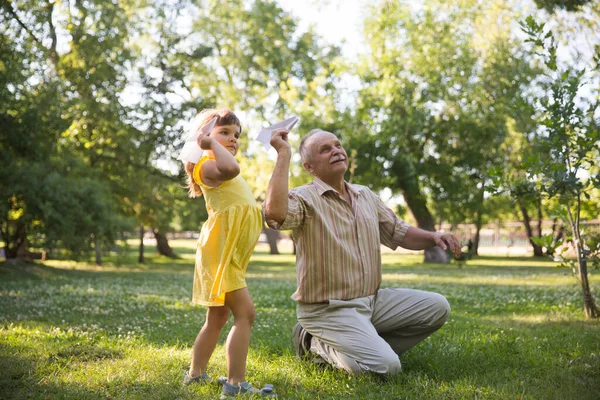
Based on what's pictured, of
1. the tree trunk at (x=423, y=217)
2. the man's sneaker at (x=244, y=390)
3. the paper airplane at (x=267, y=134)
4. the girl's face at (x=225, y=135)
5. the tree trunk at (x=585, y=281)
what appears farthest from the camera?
the tree trunk at (x=423, y=217)

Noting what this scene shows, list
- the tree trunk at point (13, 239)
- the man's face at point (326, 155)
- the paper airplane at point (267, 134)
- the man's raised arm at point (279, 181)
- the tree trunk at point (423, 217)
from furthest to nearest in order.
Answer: the tree trunk at point (423, 217), the tree trunk at point (13, 239), the man's face at point (326, 155), the paper airplane at point (267, 134), the man's raised arm at point (279, 181)

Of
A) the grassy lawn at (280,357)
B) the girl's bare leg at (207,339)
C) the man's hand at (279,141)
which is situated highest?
the man's hand at (279,141)

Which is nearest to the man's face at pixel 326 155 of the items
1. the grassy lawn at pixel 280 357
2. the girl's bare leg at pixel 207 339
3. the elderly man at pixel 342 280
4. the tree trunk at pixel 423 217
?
the elderly man at pixel 342 280

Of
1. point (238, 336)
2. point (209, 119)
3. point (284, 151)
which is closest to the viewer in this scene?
point (238, 336)

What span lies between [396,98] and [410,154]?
10.3ft

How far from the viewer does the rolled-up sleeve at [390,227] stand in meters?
5.46

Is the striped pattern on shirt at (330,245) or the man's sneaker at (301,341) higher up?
the striped pattern on shirt at (330,245)

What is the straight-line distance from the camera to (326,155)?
504cm

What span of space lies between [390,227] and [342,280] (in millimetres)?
860

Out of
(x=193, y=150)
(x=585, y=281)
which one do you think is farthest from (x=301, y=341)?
(x=585, y=281)

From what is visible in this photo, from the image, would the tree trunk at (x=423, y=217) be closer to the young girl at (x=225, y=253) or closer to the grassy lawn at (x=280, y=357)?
the grassy lawn at (x=280, y=357)

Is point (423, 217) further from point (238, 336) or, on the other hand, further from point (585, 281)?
point (238, 336)

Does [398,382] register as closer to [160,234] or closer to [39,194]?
[39,194]

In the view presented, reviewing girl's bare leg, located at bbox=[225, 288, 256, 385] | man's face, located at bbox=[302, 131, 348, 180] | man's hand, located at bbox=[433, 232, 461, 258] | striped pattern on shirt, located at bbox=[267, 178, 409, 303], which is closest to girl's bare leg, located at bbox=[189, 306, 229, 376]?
girl's bare leg, located at bbox=[225, 288, 256, 385]
